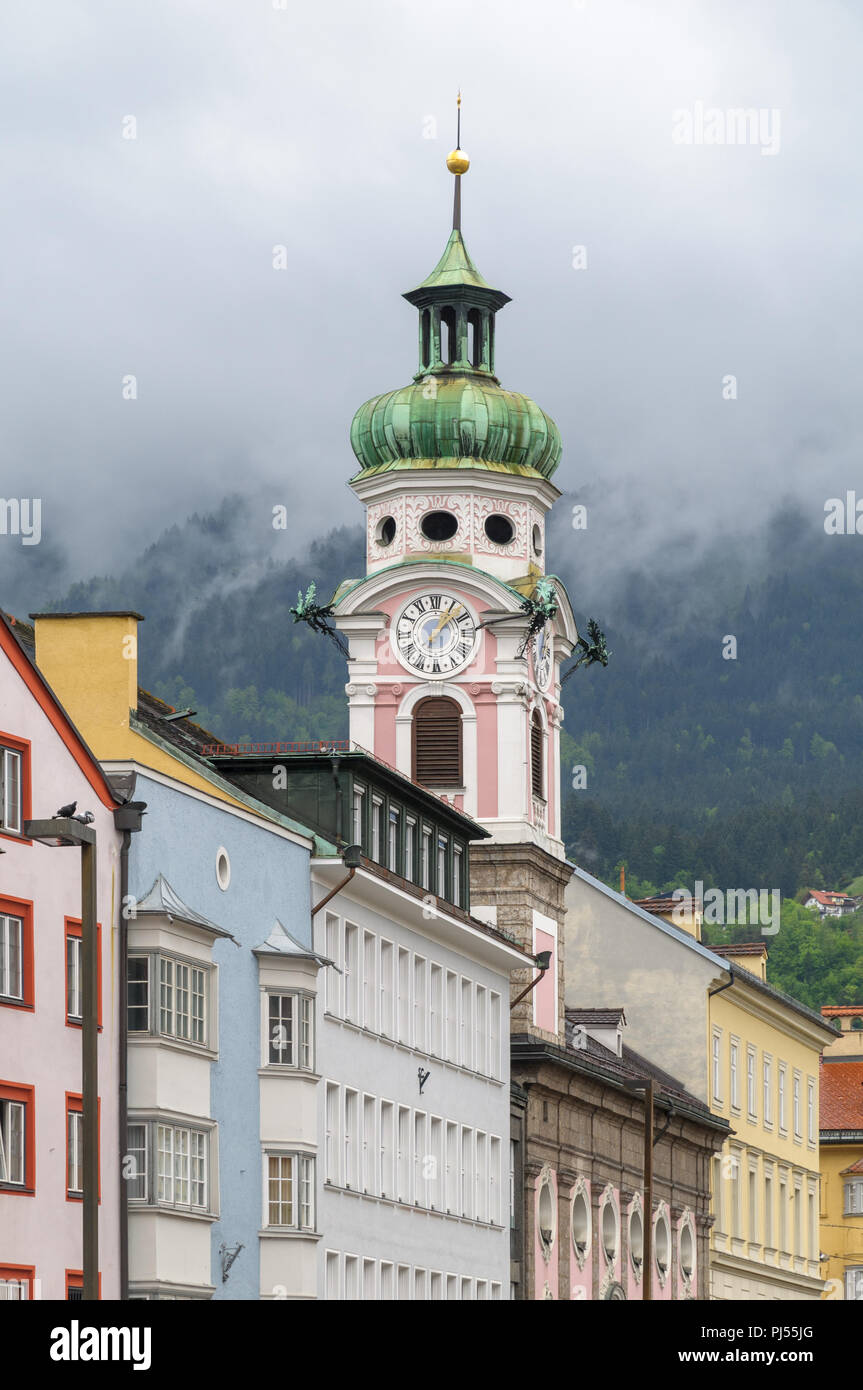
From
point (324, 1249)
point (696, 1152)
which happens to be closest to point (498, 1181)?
point (324, 1249)

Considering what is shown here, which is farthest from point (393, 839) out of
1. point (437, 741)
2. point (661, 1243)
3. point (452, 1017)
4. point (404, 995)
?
point (661, 1243)

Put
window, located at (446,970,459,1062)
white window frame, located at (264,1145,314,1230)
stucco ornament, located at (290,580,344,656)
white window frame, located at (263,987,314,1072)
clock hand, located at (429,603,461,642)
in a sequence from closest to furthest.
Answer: white window frame, located at (264,1145,314,1230) → white window frame, located at (263,987,314,1072) → window, located at (446,970,459,1062) → clock hand, located at (429,603,461,642) → stucco ornament, located at (290,580,344,656)

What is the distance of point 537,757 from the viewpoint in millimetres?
80812

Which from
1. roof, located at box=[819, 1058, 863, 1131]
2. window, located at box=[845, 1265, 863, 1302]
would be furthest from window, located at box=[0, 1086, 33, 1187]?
roof, located at box=[819, 1058, 863, 1131]

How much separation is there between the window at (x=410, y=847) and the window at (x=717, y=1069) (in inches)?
1072

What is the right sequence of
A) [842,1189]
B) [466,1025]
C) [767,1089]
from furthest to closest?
[842,1189] < [767,1089] < [466,1025]

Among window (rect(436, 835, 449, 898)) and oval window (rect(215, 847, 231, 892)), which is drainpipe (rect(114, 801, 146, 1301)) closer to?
oval window (rect(215, 847, 231, 892))

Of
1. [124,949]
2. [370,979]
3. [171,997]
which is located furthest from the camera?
[370,979]

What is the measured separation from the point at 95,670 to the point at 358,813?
33.8 ft

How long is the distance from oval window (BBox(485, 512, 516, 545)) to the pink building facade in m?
38.7

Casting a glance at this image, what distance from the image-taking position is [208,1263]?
45312mm

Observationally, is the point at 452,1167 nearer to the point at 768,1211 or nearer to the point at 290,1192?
the point at 290,1192

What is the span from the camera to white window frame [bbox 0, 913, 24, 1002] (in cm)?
4069
